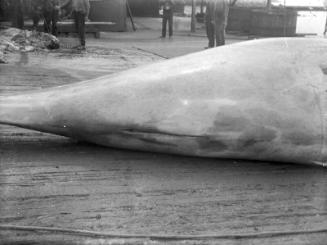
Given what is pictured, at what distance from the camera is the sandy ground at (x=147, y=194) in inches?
107

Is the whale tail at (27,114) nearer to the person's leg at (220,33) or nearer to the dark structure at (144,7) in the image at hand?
the person's leg at (220,33)

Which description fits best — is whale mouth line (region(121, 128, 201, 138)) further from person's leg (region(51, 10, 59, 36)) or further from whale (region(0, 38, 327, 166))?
person's leg (region(51, 10, 59, 36))

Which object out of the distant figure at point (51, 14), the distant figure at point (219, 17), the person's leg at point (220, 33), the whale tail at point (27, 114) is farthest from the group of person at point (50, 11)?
the whale tail at point (27, 114)

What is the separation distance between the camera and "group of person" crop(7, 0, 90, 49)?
46.3 feet

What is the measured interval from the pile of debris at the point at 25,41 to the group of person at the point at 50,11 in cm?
146

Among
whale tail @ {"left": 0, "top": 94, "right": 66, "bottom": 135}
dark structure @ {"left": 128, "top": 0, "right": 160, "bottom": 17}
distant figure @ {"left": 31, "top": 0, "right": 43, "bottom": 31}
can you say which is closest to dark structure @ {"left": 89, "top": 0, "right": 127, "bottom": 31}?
distant figure @ {"left": 31, "top": 0, "right": 43, "bottom": 31}

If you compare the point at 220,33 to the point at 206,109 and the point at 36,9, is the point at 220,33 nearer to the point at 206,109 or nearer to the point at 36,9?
the point at 36,9

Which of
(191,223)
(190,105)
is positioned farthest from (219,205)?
(190,105)

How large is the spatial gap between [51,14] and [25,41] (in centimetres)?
405

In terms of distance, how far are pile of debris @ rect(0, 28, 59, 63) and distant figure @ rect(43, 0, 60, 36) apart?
9.83 feet

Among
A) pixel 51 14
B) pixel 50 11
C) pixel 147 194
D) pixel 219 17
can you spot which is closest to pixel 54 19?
pixel 51 14

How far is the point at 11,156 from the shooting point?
3730 millimetres

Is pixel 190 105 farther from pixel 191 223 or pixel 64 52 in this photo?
pixel 64 52

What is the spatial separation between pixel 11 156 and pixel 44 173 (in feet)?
1.50
